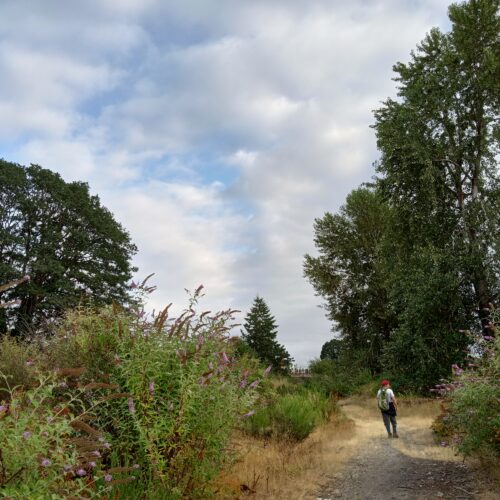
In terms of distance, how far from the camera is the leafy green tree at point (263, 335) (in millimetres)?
44688

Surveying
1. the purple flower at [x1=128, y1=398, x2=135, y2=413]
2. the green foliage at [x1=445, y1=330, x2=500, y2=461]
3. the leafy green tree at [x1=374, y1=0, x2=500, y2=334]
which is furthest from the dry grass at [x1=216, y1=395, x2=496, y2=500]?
the leafy green tree at [x1=374, y1=0, x2=500, y2=334]

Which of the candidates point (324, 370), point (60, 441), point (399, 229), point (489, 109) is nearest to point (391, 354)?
→ point (399, 229)

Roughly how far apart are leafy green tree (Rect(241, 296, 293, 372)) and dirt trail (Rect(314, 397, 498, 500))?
3200 cm

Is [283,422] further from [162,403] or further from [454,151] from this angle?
[454,151]

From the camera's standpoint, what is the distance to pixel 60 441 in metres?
2.82

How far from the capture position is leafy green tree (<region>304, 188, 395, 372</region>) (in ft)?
109

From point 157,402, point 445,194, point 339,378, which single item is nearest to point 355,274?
point 339,378

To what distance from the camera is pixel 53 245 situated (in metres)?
29.7

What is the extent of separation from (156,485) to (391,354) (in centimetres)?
1838

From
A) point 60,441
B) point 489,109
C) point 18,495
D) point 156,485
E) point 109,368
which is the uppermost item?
A: point 489,109

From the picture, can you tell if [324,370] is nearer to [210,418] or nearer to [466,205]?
[466,205]

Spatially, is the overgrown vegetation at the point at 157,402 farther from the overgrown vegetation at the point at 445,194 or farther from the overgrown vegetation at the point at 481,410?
the overgrown vegetation at the point at 445,194

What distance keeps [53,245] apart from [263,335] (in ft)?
74.5

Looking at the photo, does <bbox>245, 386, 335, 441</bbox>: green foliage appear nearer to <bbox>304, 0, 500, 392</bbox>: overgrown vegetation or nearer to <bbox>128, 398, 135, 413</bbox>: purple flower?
<bbox>128, 398, 135, 413</bbox>: purple flower
